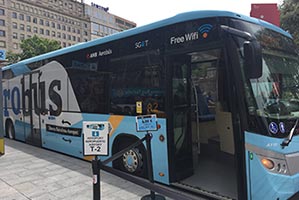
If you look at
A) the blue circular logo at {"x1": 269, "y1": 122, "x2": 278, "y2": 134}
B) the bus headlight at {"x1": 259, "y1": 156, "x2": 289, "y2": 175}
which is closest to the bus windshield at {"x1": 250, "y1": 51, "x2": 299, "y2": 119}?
the blue circular logo at {"x1": 269, "y1": 122, "x2": 278, "y2": 134}

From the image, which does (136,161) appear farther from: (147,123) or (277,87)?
(277,87)

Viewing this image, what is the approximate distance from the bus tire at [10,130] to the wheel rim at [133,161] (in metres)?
6.52

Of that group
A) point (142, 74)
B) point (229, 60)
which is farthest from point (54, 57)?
point (229, 60)

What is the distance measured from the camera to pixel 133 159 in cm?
526

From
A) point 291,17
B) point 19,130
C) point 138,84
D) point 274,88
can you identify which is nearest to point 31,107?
point 19,130

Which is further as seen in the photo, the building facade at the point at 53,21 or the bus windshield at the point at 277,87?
the building facade at the point at 53,21

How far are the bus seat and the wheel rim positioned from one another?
173 centimetres

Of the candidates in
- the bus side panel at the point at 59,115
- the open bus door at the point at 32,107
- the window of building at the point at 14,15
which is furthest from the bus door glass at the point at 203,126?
the window of building at the point at 14,15

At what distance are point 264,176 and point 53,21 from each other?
93.4m

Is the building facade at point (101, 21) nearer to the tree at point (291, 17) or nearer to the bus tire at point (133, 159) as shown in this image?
the tree at point (291, 17)

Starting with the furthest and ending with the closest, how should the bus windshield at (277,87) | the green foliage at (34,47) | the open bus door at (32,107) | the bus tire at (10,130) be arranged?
the green foliage at (34,47)
the bus tire at (10,130)
the open bus door at (32,107)
the bus windshield at (277,87)

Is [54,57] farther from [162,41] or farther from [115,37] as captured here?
[162,41]

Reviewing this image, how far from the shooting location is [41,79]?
310 inches

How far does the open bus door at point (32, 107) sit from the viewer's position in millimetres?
8094
